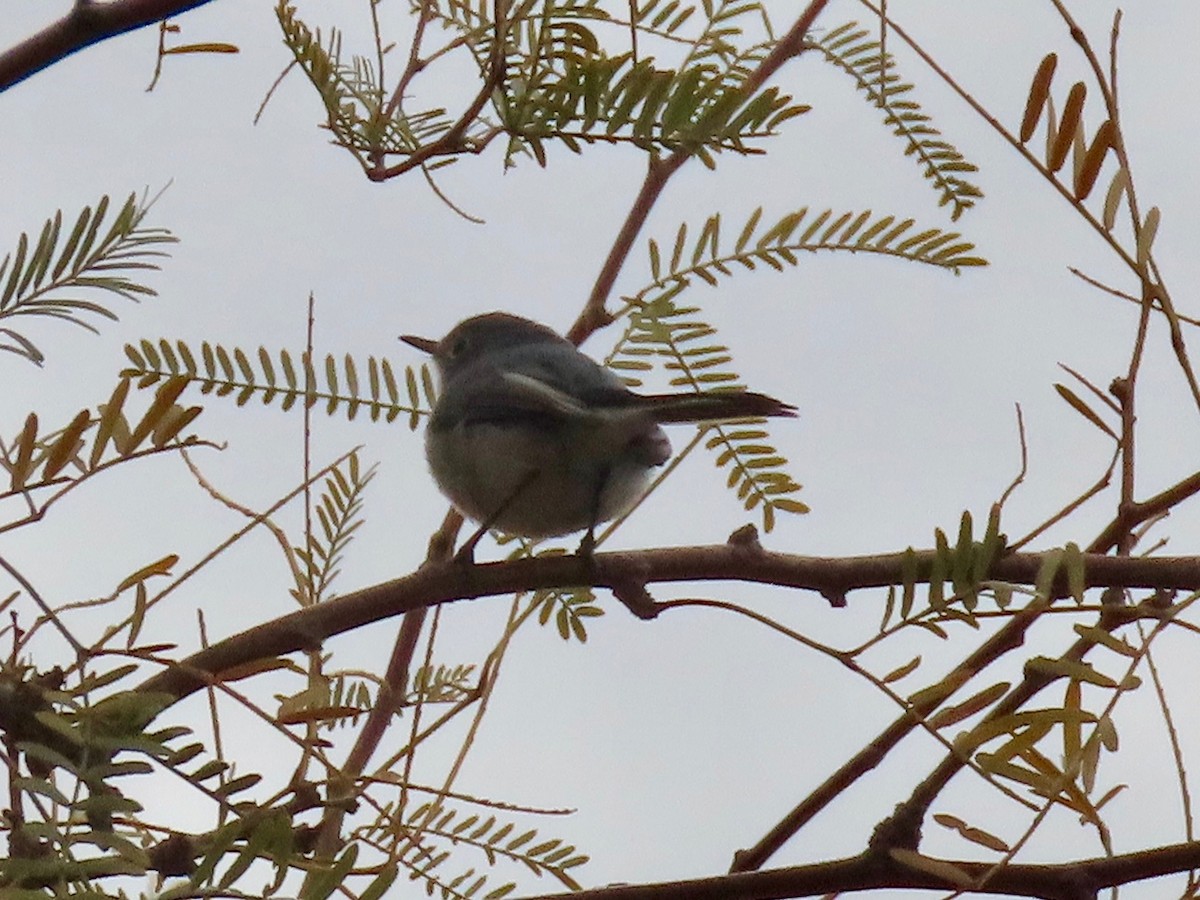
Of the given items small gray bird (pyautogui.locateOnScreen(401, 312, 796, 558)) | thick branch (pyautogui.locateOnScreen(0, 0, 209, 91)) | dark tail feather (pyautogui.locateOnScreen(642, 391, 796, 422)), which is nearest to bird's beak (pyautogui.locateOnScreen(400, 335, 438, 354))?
small gray bird (pyautogui.locateOnScreen(401, 312, 796, 558))

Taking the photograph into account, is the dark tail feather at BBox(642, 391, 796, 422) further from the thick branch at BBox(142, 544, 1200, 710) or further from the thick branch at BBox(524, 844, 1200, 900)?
the thick branch at BBox(524, 844, 1200, 900)

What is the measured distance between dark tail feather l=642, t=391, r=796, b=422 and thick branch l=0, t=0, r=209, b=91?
0.43m

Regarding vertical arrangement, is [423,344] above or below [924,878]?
above

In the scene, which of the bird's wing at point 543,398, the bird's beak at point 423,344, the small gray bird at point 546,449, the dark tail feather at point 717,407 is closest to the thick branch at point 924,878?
the dark tail feather at point 717,407

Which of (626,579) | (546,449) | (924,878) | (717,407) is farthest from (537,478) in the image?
(924,878)

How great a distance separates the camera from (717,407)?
37.3 inches

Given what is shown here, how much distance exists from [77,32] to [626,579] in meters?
0.39

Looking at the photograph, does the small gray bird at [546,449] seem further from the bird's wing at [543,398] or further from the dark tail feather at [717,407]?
the dark tail feather at [717,407]

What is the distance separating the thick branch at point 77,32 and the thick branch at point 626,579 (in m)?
0.27

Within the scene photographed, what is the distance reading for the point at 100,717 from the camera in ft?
1.98

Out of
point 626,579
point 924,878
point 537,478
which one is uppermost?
point 537,478

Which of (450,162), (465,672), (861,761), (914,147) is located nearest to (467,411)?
(465,672)

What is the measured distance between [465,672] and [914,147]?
49 cm

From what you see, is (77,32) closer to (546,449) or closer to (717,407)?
(717,407)
